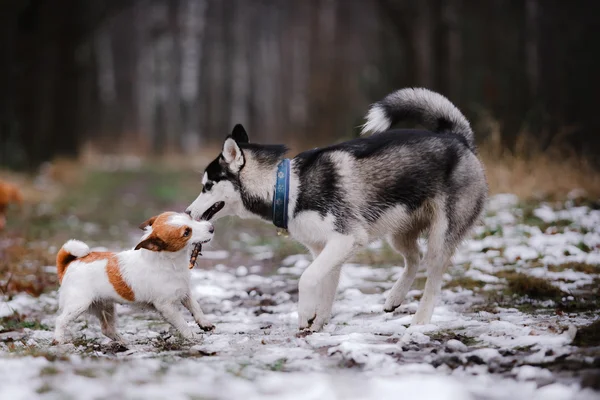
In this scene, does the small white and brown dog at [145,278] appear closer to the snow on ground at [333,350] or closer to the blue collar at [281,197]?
the snow on ground at [333,350]

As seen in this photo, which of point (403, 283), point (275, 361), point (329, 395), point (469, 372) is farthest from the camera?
point (403, 283)

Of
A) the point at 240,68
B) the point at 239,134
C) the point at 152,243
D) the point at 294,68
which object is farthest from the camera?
the point at 294,68

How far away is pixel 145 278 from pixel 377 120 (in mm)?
2135

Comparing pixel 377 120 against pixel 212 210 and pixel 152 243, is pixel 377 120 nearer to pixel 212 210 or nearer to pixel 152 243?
pixel 212 210

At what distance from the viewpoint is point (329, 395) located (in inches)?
126

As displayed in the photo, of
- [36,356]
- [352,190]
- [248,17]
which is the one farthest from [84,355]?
[248,17]

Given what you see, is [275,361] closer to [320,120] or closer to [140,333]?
[140,333]

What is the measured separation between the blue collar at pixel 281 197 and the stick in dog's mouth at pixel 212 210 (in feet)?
1.49

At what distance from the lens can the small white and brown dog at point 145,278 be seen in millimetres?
4648

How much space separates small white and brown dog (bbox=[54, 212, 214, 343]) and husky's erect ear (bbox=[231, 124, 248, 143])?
2.72ft

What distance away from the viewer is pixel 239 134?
536 cm

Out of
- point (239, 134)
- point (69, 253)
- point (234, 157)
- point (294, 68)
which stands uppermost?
point (294, 68)

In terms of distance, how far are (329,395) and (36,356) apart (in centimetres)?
183

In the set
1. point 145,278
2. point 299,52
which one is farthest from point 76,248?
point 299,52
